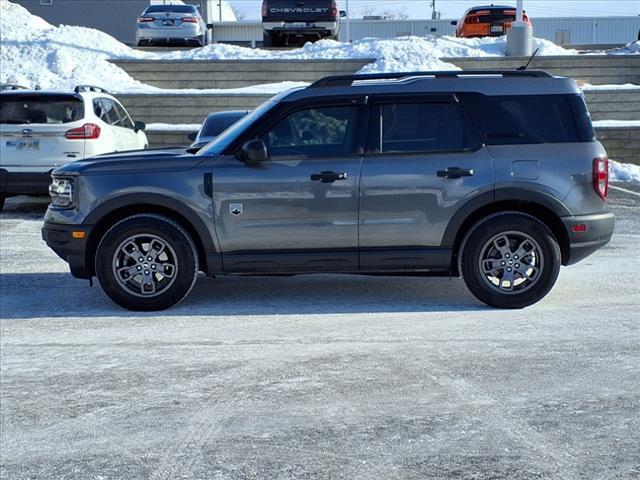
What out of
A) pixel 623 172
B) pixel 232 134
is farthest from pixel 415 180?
pixel 623 172

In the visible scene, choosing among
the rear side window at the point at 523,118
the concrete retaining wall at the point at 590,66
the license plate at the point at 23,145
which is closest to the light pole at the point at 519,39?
the concrete retaining wall at the point at 590,66

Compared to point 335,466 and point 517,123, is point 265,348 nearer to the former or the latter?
point 335,466

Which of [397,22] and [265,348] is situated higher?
[397,22]

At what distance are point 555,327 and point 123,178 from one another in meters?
3.53

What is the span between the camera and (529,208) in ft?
25.7

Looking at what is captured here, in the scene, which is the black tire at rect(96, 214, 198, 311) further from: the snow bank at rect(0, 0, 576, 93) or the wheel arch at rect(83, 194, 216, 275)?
the snow bank at rect(0, 0, 576, 93)

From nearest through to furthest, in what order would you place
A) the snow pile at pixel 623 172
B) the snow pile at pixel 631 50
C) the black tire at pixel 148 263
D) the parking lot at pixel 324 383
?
the parking lot at pixel 324 383
the black tire at pixel 148 263
the snow pile at pixel 623 172
the snow pile at pixel 631 50

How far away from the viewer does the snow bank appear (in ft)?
78.4

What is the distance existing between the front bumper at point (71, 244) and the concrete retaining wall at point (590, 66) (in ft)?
56.1

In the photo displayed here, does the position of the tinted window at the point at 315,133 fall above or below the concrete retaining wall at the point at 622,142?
above

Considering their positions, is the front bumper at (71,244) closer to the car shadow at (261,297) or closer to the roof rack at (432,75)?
the car shadow at (261,297)

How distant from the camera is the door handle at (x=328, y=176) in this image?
7.67 meters

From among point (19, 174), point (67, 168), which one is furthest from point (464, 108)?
point (19, 174)

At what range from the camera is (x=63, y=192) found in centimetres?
797
